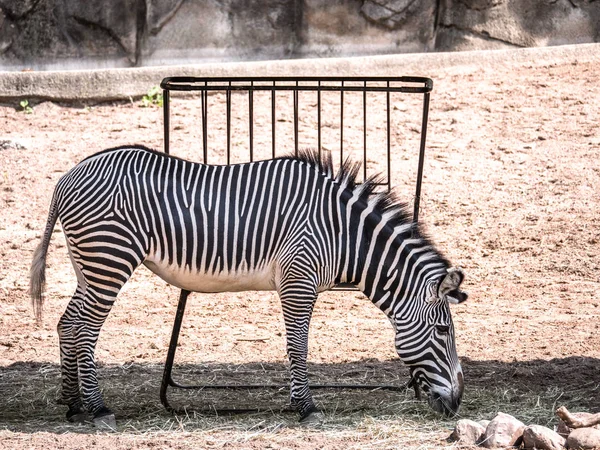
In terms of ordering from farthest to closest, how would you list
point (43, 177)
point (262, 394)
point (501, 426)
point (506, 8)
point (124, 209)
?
point (506, 8) → point (43, 177) → point (262, 394) → point (124, 209) → point (501, 426)

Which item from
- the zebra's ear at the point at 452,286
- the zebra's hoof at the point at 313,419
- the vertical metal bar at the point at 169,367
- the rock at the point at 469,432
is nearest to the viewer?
the rock at the point at 469,432

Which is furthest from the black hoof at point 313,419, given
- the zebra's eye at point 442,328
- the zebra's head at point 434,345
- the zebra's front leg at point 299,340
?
the zebra's eye at point 442,328

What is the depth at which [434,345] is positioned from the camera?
5.96m

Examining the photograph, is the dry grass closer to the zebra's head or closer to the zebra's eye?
the zebra's head

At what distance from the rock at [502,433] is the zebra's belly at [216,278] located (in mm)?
1624

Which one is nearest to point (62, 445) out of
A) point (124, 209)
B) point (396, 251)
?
point (124, 209)

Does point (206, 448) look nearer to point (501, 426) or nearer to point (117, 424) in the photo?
point (117, 424)

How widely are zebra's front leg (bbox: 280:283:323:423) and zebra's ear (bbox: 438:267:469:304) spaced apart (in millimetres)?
757

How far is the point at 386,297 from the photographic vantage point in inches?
239

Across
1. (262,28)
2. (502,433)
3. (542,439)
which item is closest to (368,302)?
(502,433)

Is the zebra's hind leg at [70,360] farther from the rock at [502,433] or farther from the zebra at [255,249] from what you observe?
the rock at [502,433]

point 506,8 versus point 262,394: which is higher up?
point 506,8

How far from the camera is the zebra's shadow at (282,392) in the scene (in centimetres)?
619

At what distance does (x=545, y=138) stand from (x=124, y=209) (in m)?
6.61
